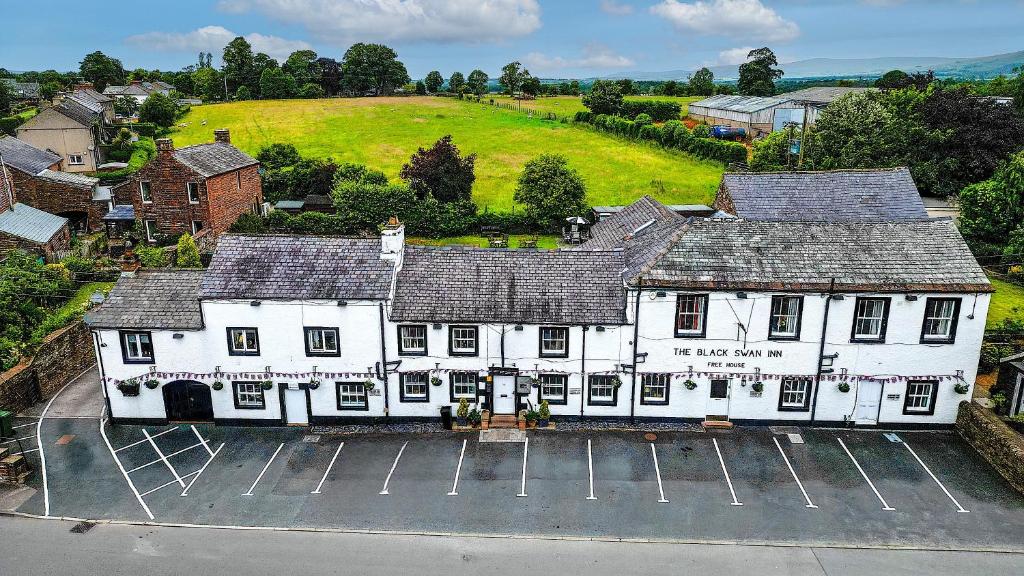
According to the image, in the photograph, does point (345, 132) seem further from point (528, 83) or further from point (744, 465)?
point (744, 465)

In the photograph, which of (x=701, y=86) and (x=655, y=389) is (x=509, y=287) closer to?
(x=655, y=389)

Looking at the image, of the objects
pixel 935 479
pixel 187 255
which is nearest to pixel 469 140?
pixel 187 255

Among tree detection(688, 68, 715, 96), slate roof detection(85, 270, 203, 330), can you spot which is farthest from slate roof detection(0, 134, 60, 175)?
tree detection(688, 68, 715, 96)

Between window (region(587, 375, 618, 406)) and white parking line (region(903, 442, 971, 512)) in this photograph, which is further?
window (region(587, 375, 618, 406))

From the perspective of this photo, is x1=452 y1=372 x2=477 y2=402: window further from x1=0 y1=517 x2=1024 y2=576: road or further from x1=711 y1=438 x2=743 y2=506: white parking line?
x1=711 y1=438 x2=743 y2=506: white parking line

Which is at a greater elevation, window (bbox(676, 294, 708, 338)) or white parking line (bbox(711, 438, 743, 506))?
window (bbox(676, 294, 708, 338))

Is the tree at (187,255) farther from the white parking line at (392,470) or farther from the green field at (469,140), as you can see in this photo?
the white parking line at (392,470)
